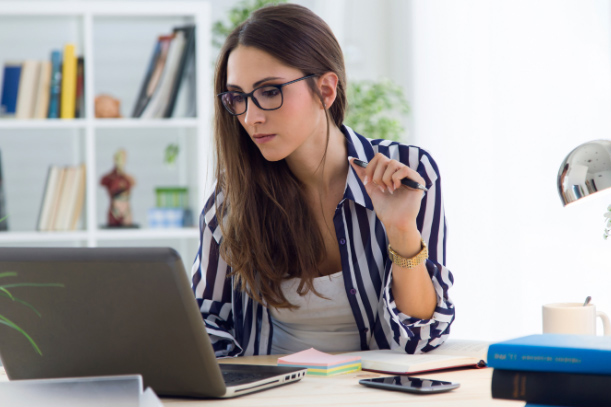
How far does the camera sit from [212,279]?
1.58 m

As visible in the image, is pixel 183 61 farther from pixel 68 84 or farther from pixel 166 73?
pixel 68 84

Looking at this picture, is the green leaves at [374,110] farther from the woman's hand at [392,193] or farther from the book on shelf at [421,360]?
the book on shelf at [421,360]

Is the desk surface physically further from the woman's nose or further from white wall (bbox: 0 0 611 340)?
white wall (bbox: 0 0 611 340)

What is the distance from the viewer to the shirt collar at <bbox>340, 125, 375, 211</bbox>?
155 centimetres

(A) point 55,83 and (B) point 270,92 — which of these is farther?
(A) point 55,83

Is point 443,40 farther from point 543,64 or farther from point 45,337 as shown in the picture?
point 45,337

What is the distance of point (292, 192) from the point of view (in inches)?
65.2

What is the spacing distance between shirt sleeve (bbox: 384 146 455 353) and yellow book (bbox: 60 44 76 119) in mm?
1826

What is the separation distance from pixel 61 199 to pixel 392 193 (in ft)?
6.45

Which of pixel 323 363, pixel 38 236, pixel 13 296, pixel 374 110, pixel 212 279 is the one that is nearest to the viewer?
pixel 13 296

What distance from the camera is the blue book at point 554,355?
79 cm

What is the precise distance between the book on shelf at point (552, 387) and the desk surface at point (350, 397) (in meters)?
0.06

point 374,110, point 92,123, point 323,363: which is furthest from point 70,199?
point 323,363

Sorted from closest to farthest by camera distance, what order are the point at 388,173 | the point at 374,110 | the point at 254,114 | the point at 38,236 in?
1. the point at 388,173
2. the point at 254,114
3. the point at 38,236
4. the point at 374,110
